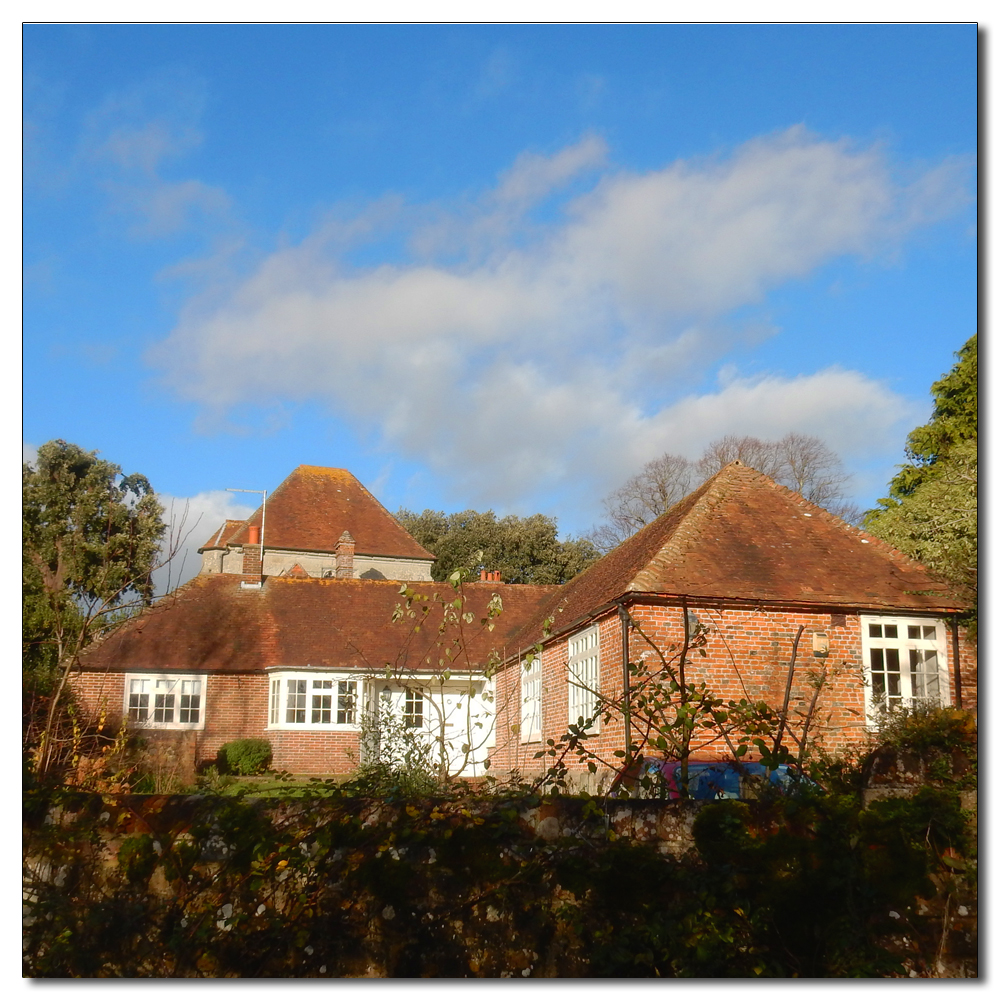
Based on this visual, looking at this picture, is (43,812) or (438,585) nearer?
(43,812)

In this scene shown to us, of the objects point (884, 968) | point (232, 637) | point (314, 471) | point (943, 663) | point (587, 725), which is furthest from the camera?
point (314, 471)

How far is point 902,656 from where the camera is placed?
631 inches

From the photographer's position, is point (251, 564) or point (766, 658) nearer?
point (766, 658)

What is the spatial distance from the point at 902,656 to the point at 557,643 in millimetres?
7171

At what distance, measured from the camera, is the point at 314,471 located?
45188 millimetres

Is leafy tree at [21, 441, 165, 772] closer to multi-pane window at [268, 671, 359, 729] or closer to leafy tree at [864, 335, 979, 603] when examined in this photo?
leafy tree at [864, 335, 979, 603]

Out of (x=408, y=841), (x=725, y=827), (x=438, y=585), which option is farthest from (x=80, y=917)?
(x=438, y=585)

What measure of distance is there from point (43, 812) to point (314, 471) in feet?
136

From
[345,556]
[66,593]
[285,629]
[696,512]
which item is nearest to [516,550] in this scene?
[345,556]

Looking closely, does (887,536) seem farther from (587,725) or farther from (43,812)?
(43,812)

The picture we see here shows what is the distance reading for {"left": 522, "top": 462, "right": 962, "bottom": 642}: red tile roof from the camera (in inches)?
622

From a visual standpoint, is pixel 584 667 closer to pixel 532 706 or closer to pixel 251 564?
pixel 532 706

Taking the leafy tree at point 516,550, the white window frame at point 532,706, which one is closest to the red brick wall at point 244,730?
the white window frame at point 532,706

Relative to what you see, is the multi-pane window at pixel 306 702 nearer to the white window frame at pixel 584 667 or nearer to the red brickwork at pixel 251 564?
the red brickwork at pixel 251 564
